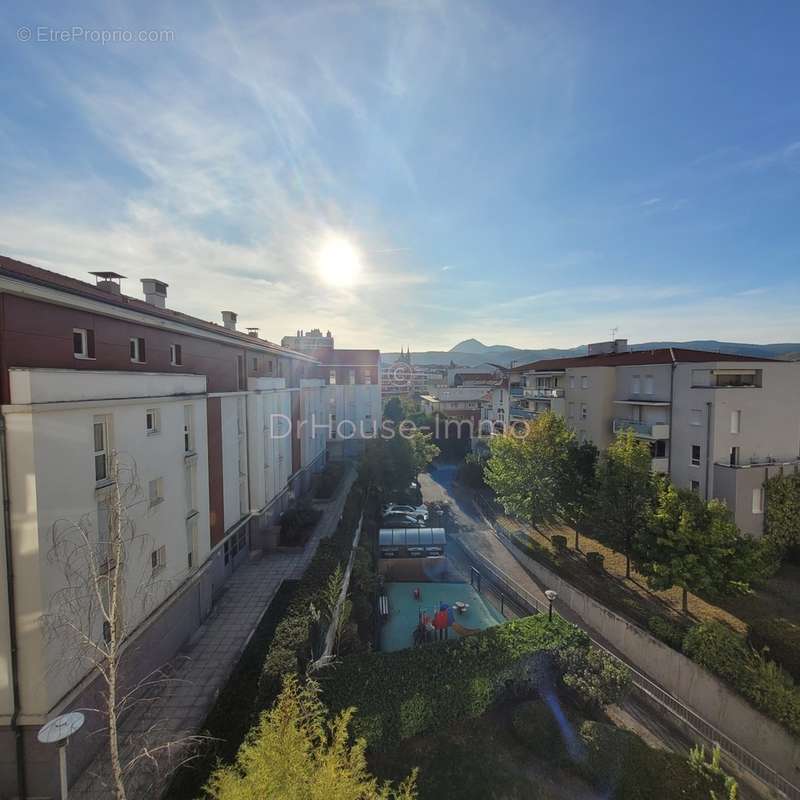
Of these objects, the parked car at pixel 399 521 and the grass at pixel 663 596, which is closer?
the grass at pixel 663 596

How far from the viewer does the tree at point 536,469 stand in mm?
22766

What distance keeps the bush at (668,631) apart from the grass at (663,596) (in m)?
0.81

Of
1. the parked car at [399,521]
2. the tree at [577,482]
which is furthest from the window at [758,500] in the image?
the parked car at [399,521]

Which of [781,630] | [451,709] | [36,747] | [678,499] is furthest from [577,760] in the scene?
[36,747]

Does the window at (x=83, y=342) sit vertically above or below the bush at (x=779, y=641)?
above

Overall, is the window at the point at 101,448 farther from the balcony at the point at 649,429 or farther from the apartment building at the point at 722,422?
the apartment building at the point at 722,422

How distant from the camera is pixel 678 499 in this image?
16.0 m

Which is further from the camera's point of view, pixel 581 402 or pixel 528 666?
pixel 581 402

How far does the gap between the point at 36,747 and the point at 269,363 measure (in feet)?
57.7

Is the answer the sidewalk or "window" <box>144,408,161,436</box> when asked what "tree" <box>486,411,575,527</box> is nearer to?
the sidewalk

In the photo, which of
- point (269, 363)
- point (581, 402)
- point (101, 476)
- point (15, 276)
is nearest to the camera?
point (15, 276)

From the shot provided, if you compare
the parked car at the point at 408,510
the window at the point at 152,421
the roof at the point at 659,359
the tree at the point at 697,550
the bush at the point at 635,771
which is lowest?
the bush at the point at 635,771

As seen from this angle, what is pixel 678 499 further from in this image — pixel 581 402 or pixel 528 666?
pixel 581 402

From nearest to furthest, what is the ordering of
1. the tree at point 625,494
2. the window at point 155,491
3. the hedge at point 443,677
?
1. the hedge at point 443,677
2. the window at point 155,491
3. the tree at point 625,494
